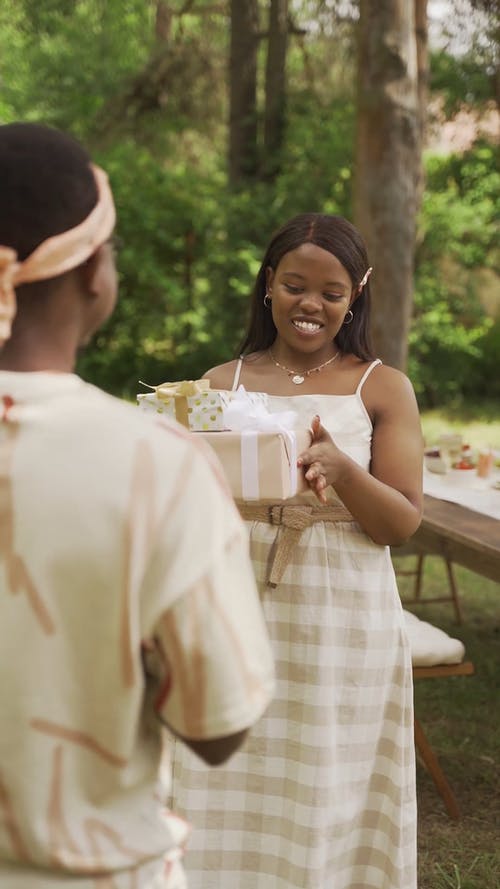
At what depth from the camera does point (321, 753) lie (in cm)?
287

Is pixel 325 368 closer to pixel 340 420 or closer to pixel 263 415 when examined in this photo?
pixel 340 420

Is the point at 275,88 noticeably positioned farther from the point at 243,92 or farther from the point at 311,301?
the point at 311,301

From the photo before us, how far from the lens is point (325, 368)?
2998 millimetres

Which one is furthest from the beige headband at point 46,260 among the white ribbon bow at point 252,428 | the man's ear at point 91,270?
the white ribbon bow at point 252,428

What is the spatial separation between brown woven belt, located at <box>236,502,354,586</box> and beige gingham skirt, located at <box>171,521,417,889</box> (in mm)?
18

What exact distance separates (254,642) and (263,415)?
1.35m

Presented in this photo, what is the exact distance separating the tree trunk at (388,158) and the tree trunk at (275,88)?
5988mm

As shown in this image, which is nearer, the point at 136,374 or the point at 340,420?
the point at 340,420

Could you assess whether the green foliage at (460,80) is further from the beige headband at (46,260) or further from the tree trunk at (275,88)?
the beige headband at (46,260)

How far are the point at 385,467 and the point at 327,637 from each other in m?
0.44

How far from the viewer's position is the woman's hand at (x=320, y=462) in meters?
2.60

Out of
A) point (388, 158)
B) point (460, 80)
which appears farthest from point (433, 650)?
point (460, 80)

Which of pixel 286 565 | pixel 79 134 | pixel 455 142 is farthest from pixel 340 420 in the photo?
pixel 79 134

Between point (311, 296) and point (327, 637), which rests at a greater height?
point (311, 296)
